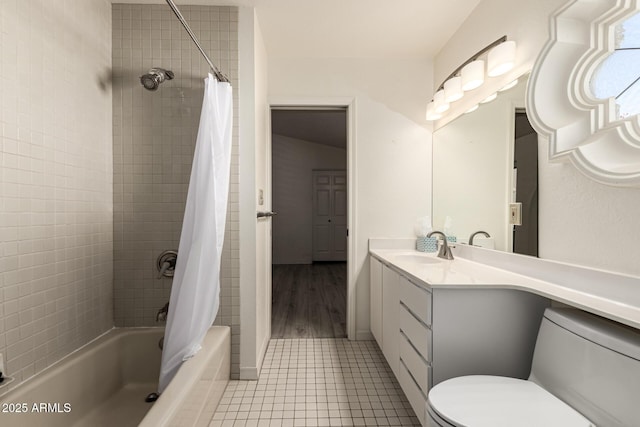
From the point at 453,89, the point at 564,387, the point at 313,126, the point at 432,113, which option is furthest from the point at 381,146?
the point at 313,126

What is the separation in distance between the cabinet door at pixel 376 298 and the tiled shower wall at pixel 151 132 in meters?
1.43

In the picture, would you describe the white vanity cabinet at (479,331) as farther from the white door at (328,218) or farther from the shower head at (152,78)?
the white door at (328,218)

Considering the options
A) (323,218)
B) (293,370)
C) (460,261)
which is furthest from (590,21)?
(323,218)

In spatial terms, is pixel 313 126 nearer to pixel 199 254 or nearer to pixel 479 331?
pixel 199 254

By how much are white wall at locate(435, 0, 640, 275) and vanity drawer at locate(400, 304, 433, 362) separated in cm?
66

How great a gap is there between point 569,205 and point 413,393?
111 cm

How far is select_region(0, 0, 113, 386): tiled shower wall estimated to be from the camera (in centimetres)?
120

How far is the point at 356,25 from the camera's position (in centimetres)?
210

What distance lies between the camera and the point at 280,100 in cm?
250

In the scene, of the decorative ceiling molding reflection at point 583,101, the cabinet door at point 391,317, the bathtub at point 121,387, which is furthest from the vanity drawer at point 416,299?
the bathtub at point 121,387

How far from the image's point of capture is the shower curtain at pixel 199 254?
152 cm

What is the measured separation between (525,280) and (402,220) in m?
1.27

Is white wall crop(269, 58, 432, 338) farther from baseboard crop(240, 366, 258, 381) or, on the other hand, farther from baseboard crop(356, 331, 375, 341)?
baseboard crop(240, 366, 258, 381)

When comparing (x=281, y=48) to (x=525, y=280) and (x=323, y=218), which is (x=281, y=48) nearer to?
(x=525, y=280)
